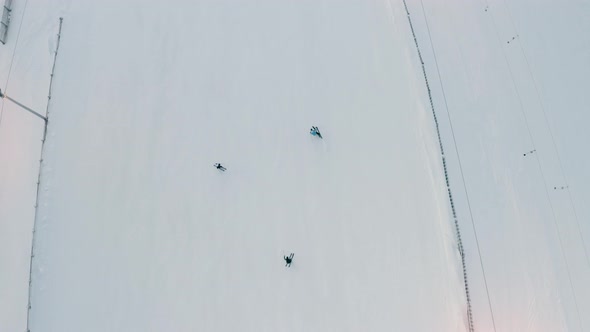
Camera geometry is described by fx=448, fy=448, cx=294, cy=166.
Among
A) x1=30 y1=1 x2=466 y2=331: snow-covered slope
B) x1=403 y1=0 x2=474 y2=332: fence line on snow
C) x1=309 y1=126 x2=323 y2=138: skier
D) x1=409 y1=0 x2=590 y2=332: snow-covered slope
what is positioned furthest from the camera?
x1=309 y1=126 x2=323 y2=138: skier

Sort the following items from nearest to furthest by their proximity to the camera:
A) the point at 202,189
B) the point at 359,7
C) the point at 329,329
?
1. the point at 329,329
2. the point at 202,189
3. the point at 359,7

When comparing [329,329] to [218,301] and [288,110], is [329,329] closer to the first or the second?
[218,301]

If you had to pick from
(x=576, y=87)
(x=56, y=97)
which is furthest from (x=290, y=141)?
(x=576, y=87)

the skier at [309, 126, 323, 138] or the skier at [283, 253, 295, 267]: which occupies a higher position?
the skier at [309, 126, 323, 138]

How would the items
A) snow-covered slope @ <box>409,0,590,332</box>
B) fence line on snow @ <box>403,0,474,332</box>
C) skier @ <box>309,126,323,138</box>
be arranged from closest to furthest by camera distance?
fence line on snow @ <box>403,0,474,332</box>
snow-covered slope @ <box>409,0,590,332</box>
skier @ <box>309,126,323,138</box>

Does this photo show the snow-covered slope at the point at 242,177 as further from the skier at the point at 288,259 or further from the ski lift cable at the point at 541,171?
the ski lift cable at the point at 541,171

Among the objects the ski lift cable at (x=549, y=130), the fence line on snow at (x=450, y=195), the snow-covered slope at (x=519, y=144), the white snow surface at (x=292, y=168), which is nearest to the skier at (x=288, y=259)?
the white snow surface at (x=292, y=168)

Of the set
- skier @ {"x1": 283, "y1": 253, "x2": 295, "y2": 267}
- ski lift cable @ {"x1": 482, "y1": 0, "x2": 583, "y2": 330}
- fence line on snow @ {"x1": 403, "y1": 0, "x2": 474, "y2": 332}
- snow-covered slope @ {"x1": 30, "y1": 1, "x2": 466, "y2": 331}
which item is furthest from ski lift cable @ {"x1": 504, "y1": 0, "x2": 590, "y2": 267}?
skier @ {"x1": 283, "y1": 253, "x2": 295, "y2": 267}

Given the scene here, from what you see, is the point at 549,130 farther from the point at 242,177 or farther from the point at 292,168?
the point at 242,177

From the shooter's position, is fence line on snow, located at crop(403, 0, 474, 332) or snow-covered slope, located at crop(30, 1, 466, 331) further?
snow-covered slope, located at crop(30, 1, 466, 331)

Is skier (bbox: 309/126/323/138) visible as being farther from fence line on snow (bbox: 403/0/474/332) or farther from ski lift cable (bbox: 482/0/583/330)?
ski lift cable (bbox: 482/0/583/330)
